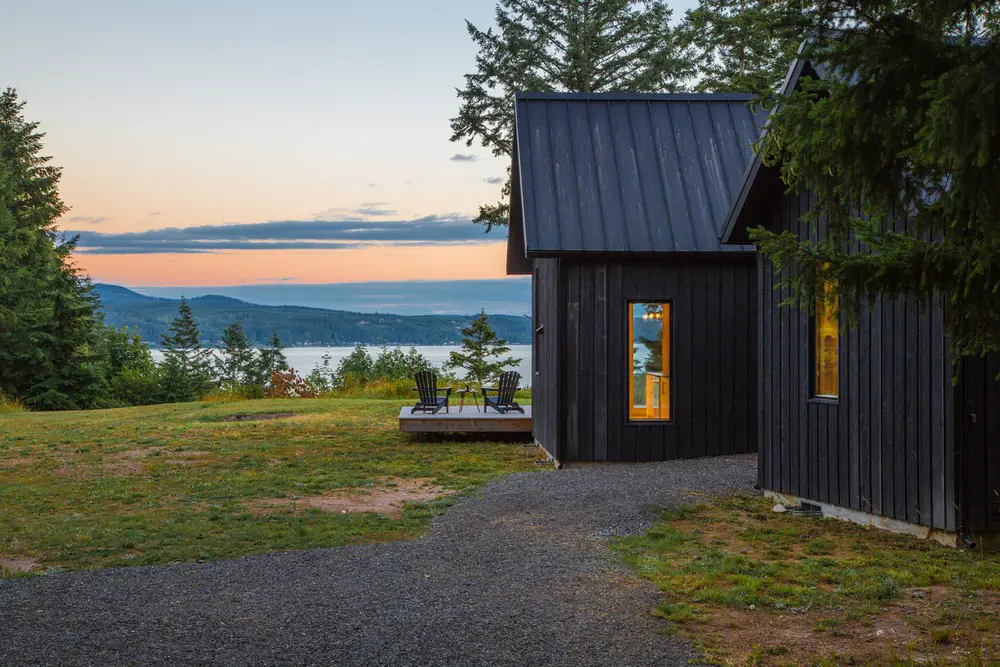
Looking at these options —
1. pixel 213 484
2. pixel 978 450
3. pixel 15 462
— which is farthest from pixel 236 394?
pixel 978 450

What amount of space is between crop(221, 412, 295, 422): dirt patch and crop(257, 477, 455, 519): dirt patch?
31.3 ft

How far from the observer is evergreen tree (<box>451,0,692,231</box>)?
30.1 meters

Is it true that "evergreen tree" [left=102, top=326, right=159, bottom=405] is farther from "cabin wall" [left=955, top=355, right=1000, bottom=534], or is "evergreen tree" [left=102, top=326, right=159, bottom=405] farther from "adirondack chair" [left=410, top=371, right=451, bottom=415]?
"cabin wall" [left=955, top=355, right=1000, bottom=534]

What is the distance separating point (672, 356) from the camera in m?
12.1

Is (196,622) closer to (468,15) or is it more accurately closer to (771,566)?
(771,566)

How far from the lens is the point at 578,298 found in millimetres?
12094

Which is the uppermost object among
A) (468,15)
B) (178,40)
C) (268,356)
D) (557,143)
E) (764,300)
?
(468,15)

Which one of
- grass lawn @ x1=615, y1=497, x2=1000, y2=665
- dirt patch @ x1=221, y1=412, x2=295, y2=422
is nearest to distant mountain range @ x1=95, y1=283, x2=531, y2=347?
dirt patch @ x1=221, y1=412, x2=295, y2=422

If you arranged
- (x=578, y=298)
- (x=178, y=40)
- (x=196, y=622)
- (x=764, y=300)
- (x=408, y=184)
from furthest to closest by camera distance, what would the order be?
(x=408, y=184) → (x=178, y=40) → (x=578, y=298) → (x=764, y=300) → (x=196, y=622)

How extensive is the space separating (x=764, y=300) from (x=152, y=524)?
6.40m

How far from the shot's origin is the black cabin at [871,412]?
7055 mm

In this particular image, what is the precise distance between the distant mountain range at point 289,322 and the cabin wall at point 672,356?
99.7ft

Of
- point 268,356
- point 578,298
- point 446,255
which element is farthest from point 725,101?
point 268,356

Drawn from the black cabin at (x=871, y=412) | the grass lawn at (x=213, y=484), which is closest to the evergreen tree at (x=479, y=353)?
the grass lawn at (x=213, y=484)
